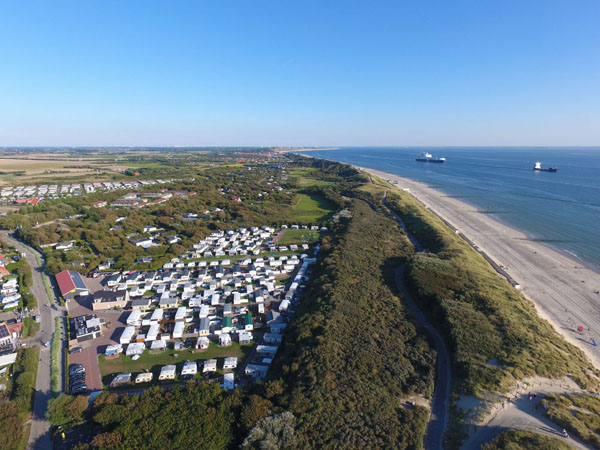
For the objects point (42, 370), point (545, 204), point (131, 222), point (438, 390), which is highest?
point (545, 204)

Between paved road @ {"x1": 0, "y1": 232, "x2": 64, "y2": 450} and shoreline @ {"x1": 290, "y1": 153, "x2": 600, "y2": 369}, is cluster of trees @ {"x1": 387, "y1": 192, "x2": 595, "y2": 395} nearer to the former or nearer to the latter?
shoreline @ {"x1": 290, "y1": 153, "x2": 600, "y2": 369}

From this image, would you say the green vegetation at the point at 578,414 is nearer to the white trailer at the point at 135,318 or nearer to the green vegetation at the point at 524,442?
the green vegetation at the point at 524,442

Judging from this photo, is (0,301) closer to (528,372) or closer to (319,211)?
(528,372)

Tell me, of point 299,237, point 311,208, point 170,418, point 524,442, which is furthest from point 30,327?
point 311,208

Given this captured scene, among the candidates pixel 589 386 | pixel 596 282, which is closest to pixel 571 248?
pixel 596 282

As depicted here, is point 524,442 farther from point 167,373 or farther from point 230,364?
A: point 167,373

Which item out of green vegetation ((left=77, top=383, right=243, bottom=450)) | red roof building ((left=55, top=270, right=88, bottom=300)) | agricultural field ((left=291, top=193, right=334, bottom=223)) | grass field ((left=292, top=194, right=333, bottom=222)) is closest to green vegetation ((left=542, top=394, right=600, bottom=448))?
green vegetation ((left=77, top=383, right=243, bottom=450))

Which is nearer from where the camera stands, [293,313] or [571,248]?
[293,313]
